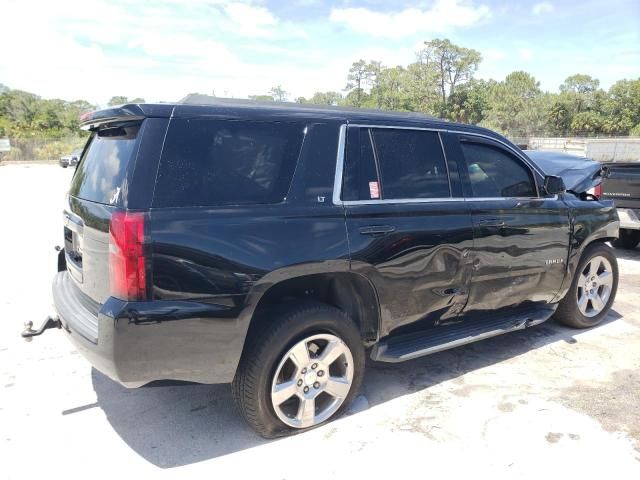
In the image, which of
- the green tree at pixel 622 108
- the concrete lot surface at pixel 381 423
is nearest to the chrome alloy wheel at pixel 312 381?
the concrete lot surface at pixel 381 423

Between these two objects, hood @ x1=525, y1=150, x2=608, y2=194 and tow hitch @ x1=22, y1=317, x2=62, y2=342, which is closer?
tow hitch @ x1=22, y1=317, x2=62, y2=342

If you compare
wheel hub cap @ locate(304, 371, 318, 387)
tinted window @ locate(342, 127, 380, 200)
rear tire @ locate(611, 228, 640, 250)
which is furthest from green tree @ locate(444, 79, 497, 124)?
wheel hub cap @ locate(304, 371, 318, 387)

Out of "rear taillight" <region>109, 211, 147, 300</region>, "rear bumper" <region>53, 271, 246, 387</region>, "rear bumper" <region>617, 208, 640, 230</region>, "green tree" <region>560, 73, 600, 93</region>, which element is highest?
"green tree" <region>560, 73, 600, 93</region>

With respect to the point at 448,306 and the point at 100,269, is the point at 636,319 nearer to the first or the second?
the point at 448,306

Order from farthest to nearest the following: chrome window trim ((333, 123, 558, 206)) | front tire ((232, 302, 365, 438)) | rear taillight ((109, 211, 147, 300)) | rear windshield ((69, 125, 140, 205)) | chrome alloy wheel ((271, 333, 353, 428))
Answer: chrome window trim ((333, 123, 558, 206)) → chrome alloy wheel ((271, 333, 353, 428)) → front tire ((232, 302, 365, 438)) → rear windshield ((69, 125, 140, 205)) → rear taillight ((109, 211, 147, 300))

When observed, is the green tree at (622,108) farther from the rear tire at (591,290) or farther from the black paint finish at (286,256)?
the black paint finish at (286,256)

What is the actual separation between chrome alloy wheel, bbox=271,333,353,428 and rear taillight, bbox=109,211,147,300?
93 cm

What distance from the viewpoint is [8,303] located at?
210 inches

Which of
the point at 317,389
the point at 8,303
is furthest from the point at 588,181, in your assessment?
the point at 8,303

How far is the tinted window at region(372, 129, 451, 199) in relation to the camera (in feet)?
11.1

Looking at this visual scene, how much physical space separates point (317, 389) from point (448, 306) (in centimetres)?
118

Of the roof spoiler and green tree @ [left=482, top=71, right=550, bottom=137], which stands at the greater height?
green tree @ [left=482, top=71, right=550, bottom=137]

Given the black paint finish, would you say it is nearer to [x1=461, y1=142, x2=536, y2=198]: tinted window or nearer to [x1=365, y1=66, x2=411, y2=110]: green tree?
[x1=461, y1=142, x2=536, y2=198]: tinted window

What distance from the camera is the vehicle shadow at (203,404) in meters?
3.00
